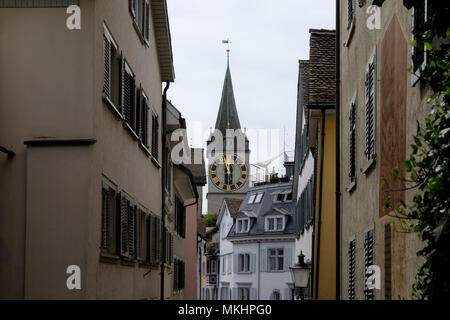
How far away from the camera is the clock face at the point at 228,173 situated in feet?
449

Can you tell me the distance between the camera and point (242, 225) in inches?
2881

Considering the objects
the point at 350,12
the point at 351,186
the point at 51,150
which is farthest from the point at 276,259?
the point at 51,150

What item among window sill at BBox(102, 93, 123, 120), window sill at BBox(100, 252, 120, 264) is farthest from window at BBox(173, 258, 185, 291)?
window sill at BBox(102, 93, 123, 120)

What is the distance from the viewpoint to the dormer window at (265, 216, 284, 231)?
69.5 meters

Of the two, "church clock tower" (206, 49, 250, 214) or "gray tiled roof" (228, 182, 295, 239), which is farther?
"church clock tower" (206, 49, 250, 214)

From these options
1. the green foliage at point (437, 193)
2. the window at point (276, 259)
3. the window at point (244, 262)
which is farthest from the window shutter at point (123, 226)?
the window at point (244, 262)

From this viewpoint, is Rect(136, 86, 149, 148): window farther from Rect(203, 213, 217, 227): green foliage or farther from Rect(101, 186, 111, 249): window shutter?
Rect(203, 213, 217, 227): green foliage

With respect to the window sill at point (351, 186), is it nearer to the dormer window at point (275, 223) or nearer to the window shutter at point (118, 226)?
the window shutter at point (118, 226)

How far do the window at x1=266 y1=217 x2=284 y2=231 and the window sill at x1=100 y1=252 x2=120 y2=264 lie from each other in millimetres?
54931

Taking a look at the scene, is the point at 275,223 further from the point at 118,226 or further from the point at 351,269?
the point at 118,226

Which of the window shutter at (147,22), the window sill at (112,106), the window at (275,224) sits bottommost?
the window sill at (112,106)

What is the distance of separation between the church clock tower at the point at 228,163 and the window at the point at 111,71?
119 m
